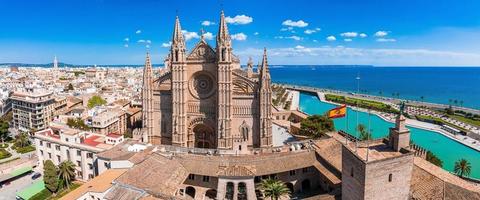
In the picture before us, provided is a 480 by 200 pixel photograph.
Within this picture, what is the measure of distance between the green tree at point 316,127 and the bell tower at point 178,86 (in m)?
21.6

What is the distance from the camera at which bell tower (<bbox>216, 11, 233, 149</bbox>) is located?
46562 millimetres

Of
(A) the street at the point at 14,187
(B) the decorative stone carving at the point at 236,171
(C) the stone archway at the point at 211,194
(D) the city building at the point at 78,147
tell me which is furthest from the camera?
(D) the city building at the point at 78,147

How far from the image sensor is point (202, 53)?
48.9 metres

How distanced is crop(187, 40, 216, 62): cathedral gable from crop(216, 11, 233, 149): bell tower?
182 centimetres

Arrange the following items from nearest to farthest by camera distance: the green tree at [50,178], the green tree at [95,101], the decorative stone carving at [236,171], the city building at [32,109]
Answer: the decorative stone carving at [236,171], the green tree at [50,178], the city building at [32,109], the green tree at [95,101]

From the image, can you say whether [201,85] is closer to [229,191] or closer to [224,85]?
[224,85]

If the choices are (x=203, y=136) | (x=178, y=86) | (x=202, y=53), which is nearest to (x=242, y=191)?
(x=203, y=136)

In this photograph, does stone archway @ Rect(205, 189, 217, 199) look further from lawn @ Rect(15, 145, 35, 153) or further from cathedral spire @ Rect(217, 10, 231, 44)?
lawn @ Rect(15, 145, 35, 153)

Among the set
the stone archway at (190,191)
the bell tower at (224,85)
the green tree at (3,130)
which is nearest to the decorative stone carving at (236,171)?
the stone archway at (190,191)

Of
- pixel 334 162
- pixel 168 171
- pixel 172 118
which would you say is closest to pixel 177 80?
pixel 172 118

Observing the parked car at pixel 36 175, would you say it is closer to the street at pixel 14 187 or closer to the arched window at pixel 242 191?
the street at pixel 14 187

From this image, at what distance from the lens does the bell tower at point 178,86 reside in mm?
47969

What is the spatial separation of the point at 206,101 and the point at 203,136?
224 inches

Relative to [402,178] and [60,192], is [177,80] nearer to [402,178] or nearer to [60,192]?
[60,192]
